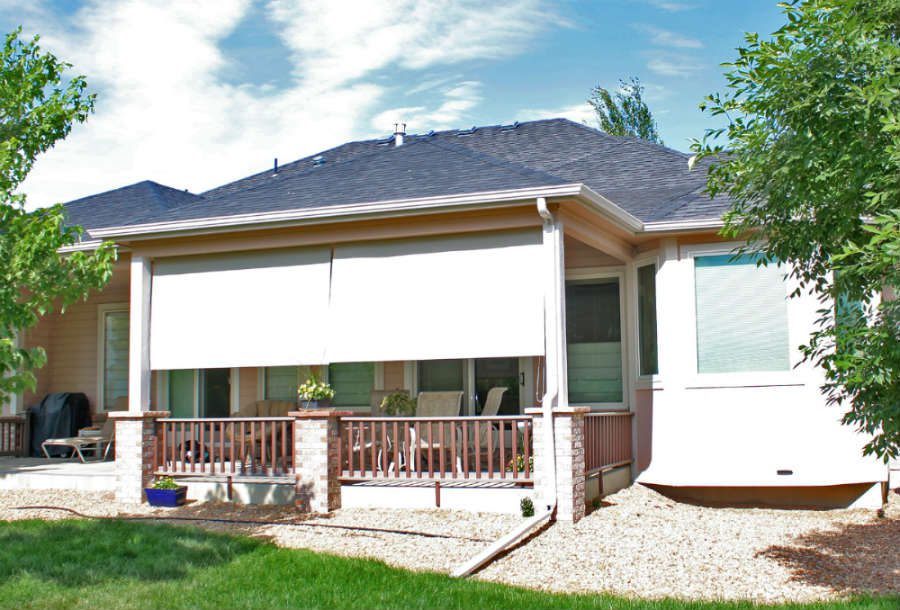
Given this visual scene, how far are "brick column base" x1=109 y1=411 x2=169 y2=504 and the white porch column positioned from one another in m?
0.13

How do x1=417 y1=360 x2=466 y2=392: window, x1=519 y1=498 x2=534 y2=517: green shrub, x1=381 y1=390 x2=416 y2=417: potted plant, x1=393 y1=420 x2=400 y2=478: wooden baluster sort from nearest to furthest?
x1=519 y1=498 x2=534 y2=517: green shrub, x1=393 y1=420 x2=400 y2=478: wooden baluster, x1=381 y1=390 x2=416 y2=417: potted plant, x1=417 y1=360 x2=466 y2=392: window

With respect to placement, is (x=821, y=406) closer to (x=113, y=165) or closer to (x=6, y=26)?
(x=6, y=26)

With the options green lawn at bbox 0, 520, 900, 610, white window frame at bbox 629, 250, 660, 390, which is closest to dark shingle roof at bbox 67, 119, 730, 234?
white window frame at bbox 629, 250, 660, 390

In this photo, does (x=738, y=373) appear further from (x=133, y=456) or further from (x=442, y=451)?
(x=133, y=456)

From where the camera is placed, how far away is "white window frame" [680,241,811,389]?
9852 mm

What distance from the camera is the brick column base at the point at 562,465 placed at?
8.44 meters

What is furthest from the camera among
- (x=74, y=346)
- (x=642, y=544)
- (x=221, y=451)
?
(x=74, y=346)

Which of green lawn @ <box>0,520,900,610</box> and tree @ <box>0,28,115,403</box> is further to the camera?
tree @ <box>0,28,115,403</box>

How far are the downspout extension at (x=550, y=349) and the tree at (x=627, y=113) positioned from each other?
2507cm

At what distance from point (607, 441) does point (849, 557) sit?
294 cm

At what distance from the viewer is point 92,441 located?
12.7m

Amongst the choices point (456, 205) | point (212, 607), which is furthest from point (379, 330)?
point (212, 607)

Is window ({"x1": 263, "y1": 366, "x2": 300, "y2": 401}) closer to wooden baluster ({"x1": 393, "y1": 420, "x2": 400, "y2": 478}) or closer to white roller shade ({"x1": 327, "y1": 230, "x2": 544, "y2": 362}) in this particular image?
white roller shade ({"x1": 327, "y1": 230, "x2": 544, "y2": 362})

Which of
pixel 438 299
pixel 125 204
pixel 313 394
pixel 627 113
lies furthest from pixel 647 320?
pixel 627 113
